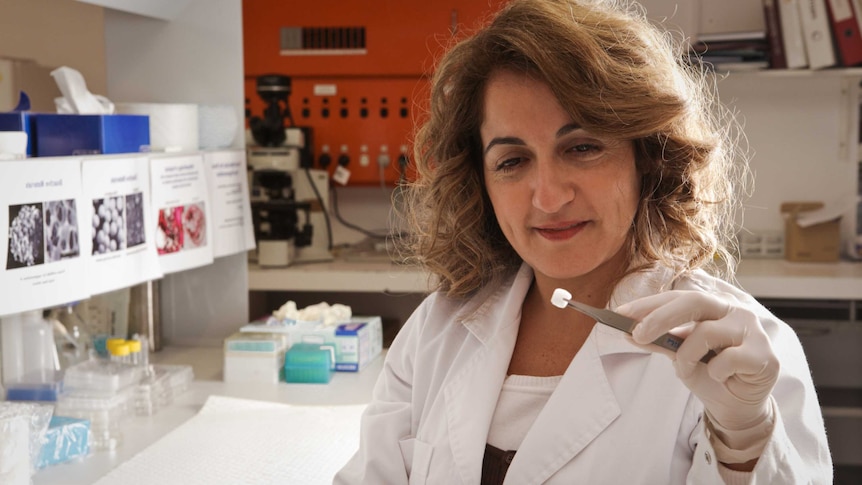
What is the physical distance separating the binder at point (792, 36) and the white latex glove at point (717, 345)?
2.96 meters

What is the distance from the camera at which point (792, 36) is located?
146 inches

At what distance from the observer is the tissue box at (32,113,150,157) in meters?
2.08

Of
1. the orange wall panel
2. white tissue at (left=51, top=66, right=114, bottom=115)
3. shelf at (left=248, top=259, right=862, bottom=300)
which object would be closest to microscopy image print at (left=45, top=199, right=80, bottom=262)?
white tissue at (left=51, top=66, right=114, bottom=115)

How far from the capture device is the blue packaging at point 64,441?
6.11 ft

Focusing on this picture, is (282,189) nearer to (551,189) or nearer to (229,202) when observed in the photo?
(229,202)

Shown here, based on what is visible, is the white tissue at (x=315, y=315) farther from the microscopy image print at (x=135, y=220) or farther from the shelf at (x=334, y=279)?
the shelf at (x=334, y=279)

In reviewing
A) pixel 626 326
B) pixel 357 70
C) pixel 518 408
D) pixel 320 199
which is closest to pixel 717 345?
pixel 626 326

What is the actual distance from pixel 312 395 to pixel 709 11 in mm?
2814

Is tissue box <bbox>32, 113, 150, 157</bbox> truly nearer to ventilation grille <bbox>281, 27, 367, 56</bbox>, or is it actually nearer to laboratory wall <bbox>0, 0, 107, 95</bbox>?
laboratory wall <bbox>0, 0, 107, 95</bbox>

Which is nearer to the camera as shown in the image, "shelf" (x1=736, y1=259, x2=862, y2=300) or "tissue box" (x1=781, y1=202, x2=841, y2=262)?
"shelf" (x1=736, y1=259, x2=862, y2=300)

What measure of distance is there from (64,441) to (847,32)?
326 centimetres

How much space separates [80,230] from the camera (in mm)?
2072

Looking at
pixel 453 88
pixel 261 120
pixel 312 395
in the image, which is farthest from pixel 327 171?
pixel 453 88

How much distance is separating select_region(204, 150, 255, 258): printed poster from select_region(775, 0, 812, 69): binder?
7.46 ft
